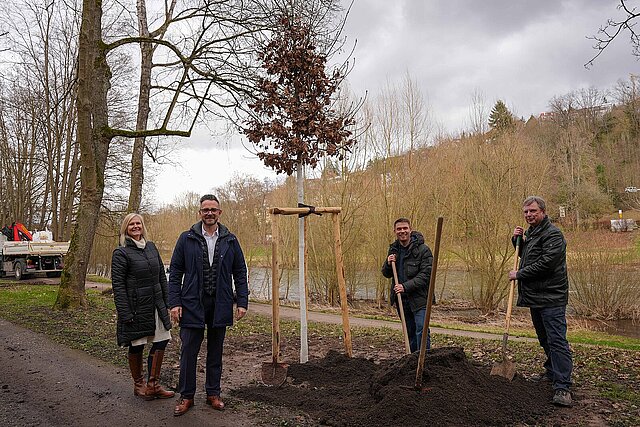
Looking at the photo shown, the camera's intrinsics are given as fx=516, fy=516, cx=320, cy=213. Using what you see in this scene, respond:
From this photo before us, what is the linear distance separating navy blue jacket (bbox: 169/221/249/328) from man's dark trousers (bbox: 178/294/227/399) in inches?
3.4

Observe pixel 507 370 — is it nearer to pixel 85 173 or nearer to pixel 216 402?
pixel 216 402

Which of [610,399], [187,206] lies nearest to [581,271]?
[610,399]

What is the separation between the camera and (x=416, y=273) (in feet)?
20.4

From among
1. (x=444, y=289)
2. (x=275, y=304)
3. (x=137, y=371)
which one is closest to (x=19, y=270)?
(x=444, y=289)

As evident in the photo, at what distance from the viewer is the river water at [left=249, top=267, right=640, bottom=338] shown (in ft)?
51.2

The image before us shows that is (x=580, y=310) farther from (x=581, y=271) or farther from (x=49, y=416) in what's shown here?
(x=49, y=416)

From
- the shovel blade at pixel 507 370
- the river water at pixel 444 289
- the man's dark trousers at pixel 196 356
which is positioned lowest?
the river water at pixel 444 289

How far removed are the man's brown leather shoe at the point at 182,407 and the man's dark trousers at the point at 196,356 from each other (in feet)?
0.15

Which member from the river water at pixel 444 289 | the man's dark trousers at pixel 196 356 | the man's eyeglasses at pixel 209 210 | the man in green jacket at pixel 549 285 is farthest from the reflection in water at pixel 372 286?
the man's eyeglasses at pixel 209 210

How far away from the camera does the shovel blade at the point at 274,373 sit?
570 cm

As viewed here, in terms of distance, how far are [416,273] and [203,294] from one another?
2591mm

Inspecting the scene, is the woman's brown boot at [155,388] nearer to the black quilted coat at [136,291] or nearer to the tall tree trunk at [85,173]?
the black quilted coat at [136,291]

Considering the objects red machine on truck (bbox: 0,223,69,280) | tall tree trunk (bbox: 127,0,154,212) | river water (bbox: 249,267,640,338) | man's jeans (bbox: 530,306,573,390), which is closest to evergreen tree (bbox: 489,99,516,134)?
river water (bbox: 249,267,640,338)

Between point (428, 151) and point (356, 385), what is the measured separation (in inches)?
610
